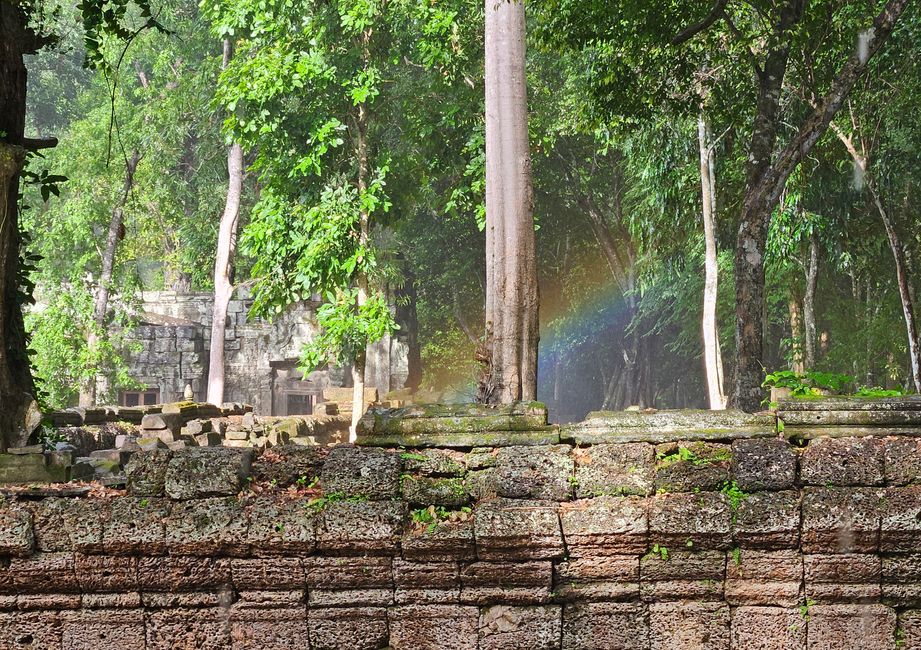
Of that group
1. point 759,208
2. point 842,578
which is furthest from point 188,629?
point 759,208

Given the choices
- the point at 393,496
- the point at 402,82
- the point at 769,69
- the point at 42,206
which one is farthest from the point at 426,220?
the point at 393,496

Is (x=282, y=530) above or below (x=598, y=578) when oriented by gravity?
above

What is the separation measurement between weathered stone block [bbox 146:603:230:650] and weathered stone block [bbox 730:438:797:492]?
8.95 feet

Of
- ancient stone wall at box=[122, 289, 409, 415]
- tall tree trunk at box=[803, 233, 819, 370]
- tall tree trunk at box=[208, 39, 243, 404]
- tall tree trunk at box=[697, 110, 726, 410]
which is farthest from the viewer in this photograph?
ancient stone wall at box=[122, 289, 409, 415]

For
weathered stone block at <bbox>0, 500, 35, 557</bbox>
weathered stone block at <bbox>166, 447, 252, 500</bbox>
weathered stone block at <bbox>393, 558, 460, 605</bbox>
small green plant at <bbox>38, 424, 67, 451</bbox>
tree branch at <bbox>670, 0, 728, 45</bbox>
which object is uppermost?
tree branch at <bbox>670, 0, 728, 45</bbox>

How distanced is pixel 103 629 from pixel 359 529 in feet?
4.77

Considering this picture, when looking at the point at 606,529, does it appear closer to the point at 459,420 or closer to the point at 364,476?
the point at 459,420

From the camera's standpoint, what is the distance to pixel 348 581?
5.23 m

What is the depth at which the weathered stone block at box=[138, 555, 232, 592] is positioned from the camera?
5281mm

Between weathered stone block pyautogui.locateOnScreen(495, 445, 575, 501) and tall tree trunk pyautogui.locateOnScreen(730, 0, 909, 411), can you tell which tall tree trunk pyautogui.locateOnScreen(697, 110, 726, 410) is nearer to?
tall tree trunk pyautogui.locateOnScreen(730, 0, 909, 411)

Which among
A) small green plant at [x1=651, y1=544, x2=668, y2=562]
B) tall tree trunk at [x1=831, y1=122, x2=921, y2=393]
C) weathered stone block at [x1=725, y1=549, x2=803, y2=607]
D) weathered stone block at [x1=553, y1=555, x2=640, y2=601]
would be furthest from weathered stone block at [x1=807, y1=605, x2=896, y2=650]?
tall tree trunk at [x1=831, y1=122, x2=921, y2=393]

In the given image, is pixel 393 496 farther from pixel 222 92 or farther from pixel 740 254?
pixel 222 92

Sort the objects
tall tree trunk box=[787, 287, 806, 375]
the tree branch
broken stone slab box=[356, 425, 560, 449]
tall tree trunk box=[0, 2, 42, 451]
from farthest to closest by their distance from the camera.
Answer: tall tree trunk box=[787, 287, 806, 375] < the tree branch < tall tree trunk box=[0, 2, 42, 451] < broken stone slab box=[356, 425, 560, 449]

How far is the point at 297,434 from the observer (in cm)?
1941
